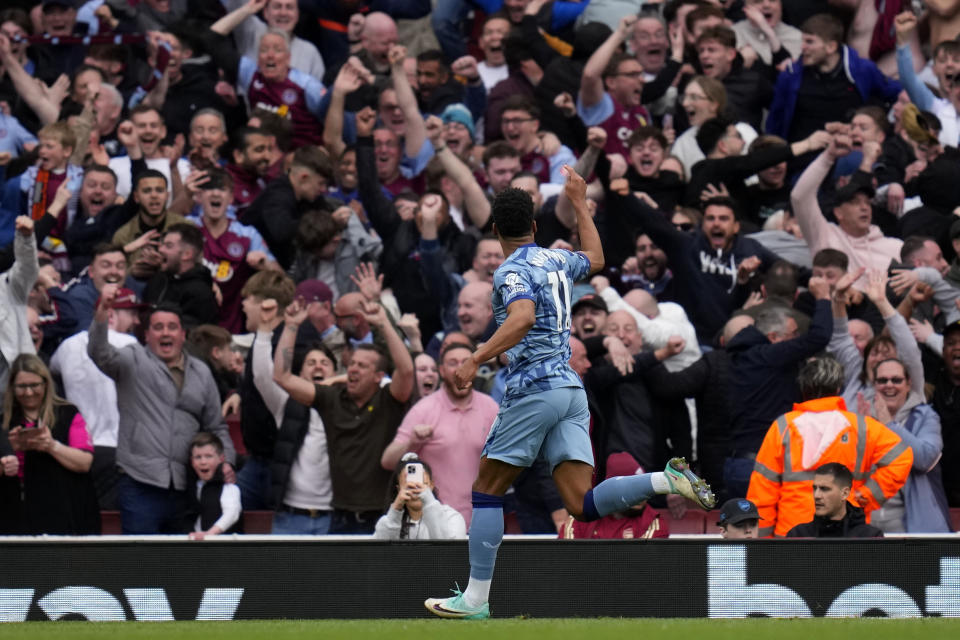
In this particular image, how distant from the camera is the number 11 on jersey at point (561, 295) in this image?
786 centimetres

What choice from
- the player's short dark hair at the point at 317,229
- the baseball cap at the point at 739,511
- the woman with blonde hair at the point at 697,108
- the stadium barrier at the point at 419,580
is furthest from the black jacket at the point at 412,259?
the stadium barrier at the point at 419,580

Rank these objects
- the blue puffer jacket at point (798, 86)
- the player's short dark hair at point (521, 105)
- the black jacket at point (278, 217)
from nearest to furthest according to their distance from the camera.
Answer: the black jacket at point (278, 217) → the player's short dark hair at point (521, 105) → the blue puffer jacket at point (798, 86)

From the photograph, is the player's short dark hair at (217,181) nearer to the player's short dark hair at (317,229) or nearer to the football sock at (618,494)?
the player's short dark hair at (317,229)

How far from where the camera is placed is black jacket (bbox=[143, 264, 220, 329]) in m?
12.5

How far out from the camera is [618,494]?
25.5ft

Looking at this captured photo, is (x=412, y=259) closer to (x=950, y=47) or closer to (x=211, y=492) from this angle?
(x=211, y=492)

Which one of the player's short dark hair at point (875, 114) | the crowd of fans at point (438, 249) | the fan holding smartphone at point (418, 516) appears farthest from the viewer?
the player's short dark hair at point (875, 114)

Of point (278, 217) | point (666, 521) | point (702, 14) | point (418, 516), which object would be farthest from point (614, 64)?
point (418, 516)

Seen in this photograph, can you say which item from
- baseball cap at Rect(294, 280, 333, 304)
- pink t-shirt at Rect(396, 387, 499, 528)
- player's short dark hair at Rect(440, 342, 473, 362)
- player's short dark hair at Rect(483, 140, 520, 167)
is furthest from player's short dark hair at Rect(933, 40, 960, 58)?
pink t-shirt at Rect(396, 387, 499, 528)

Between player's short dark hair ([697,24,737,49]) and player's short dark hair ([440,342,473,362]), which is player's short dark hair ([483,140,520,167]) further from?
player's short dark hair ([440,342,473,362])

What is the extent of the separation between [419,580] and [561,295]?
1.83 metres

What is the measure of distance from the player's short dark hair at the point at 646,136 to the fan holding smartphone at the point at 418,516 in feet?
16.3

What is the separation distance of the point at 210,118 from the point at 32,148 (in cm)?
182

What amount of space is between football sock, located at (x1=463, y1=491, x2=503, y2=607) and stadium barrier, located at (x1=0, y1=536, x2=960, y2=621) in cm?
66
